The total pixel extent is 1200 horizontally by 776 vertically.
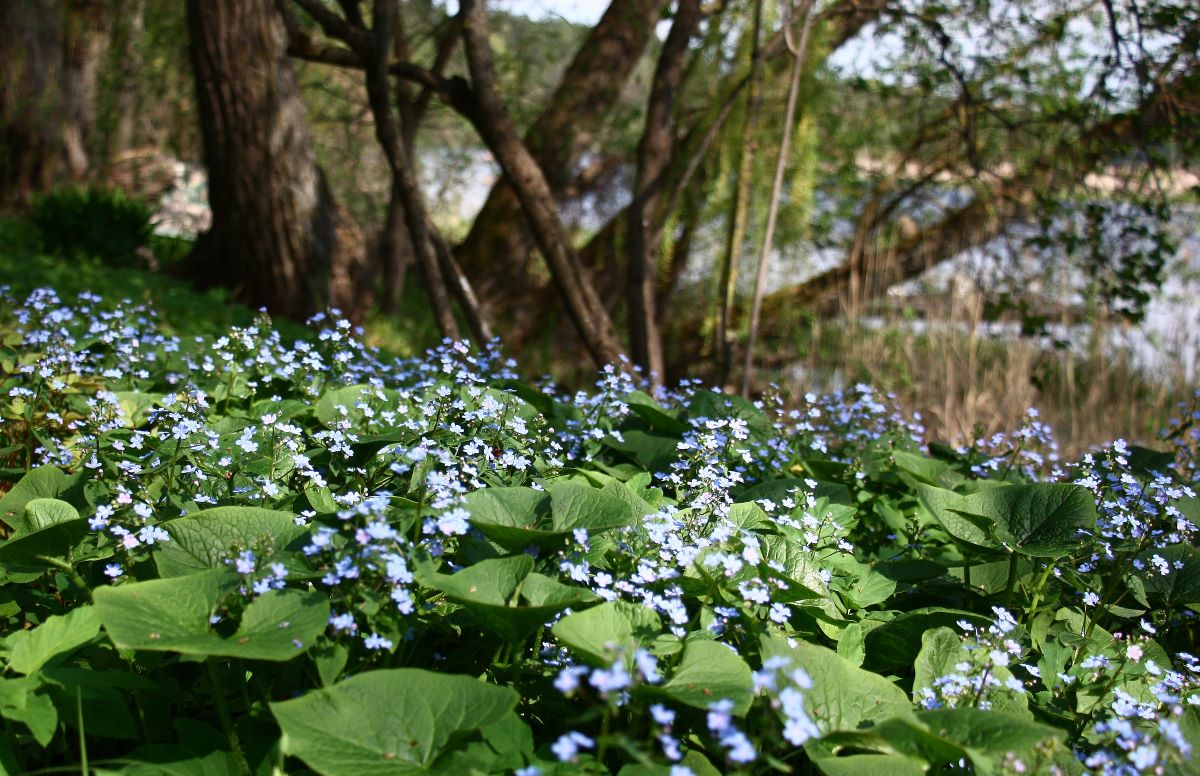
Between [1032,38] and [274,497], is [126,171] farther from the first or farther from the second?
[274,497]

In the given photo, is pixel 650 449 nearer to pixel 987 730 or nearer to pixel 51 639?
pixel 987 730

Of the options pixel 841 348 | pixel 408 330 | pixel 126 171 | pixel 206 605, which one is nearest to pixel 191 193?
pixel 126 171

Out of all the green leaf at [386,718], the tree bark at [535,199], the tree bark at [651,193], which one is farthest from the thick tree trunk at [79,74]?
the green leaf at [386,718]

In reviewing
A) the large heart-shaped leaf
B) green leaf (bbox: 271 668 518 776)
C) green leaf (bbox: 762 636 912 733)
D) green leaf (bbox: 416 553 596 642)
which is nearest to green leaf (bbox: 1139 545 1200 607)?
the large heart-shaped leaf

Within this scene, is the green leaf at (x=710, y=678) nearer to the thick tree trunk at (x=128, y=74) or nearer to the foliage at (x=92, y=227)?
the foliage at (x=92, y=227)

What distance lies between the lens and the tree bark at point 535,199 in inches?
184

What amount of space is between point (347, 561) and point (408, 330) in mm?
5800

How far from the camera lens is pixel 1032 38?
7086 mm

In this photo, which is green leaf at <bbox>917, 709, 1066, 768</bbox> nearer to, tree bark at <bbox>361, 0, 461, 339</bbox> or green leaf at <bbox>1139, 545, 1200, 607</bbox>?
green leaf at <bbox>1139, 545, 1200, 607</bbox>

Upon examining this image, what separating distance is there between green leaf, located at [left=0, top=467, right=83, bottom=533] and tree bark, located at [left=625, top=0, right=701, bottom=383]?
10.7 ft

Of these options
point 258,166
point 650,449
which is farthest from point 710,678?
point 258,166

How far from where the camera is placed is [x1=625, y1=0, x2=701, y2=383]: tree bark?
509 cm

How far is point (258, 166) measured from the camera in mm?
5527

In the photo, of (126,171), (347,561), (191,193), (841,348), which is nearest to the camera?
(347,561)
